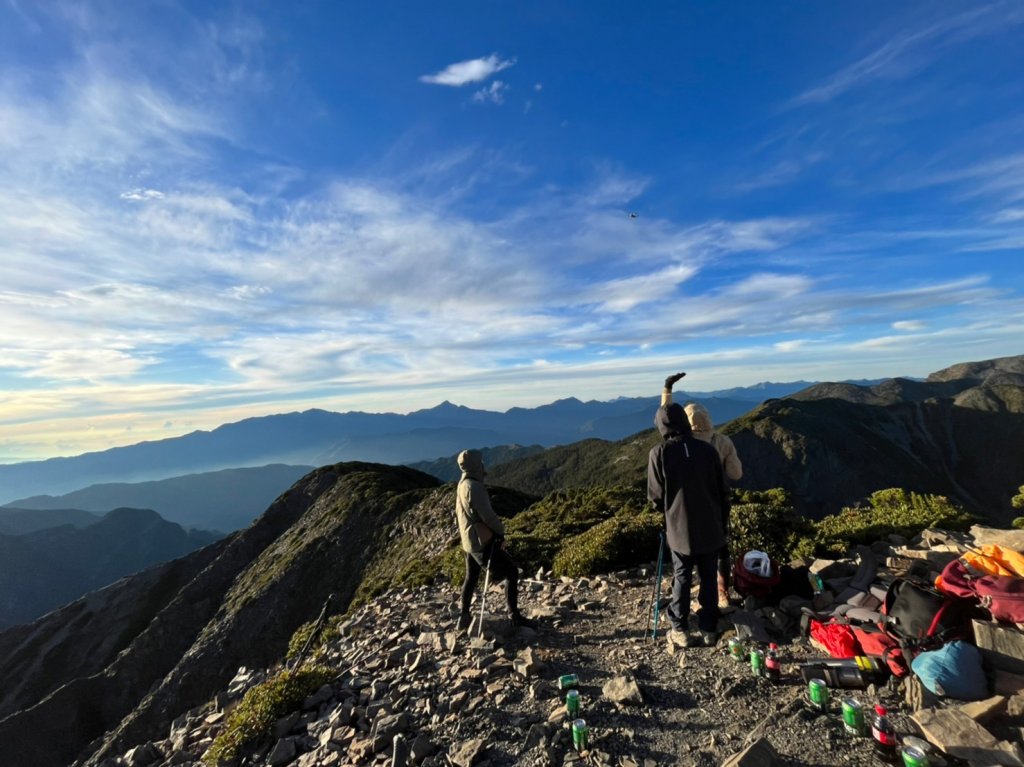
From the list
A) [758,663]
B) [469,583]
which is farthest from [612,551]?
[758,663]

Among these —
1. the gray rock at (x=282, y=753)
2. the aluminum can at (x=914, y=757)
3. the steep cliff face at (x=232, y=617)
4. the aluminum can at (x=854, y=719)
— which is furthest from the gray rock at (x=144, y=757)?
the steep cliff face at (x=232, y=617)

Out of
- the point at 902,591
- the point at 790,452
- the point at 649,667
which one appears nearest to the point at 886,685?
the point at 902,591

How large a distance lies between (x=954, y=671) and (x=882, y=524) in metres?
6.53

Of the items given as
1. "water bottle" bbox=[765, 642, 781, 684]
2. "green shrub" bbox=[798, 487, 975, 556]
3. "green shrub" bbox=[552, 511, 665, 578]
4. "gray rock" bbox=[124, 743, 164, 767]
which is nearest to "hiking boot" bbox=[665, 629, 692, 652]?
"water bottle" bbox=[765, 642, 781, 684]

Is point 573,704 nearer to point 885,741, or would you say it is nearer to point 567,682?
point 567,682

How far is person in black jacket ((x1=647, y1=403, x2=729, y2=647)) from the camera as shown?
6.93 meters

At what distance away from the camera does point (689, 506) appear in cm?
697

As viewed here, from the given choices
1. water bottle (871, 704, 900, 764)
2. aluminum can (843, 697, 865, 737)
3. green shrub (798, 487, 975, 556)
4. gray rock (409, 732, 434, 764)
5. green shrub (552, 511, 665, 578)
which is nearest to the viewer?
water bottle (871, 704, 900, 764)

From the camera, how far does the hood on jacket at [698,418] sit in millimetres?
7971

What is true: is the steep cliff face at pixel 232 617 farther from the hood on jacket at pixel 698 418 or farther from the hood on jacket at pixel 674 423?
the hood on jacket at pixel 674 423

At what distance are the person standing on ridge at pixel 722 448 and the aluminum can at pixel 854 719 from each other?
9.63 feet

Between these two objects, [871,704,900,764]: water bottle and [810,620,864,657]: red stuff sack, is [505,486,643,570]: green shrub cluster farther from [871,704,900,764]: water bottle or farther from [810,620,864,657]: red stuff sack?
[871,704,900,764]: water bottle

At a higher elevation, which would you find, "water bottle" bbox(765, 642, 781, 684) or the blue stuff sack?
the blue stuff sack

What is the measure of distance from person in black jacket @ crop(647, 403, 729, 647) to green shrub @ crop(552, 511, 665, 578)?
16.4ft
